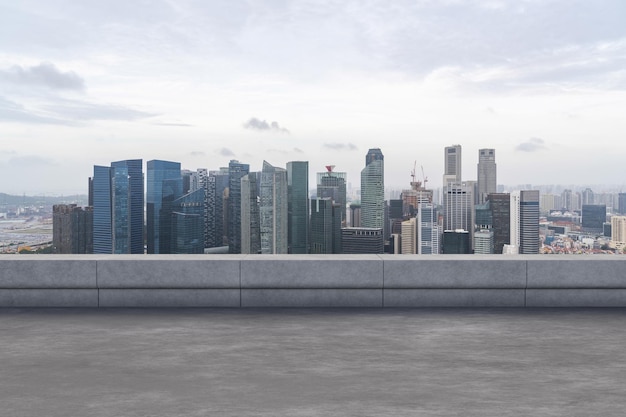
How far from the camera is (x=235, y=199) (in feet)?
282

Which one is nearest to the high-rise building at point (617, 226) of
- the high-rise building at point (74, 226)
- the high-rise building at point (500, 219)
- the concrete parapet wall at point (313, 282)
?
the high-rise building at point (500, 219)

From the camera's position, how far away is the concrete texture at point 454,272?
39.5 feet

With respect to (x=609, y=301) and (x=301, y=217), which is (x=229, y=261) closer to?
(x=609, y=301)

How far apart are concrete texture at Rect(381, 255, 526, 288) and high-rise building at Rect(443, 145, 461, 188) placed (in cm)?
8147

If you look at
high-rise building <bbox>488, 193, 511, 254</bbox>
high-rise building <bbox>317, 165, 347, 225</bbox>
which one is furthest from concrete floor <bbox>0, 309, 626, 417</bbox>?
high-rise building <bbox>317, 165, 347, 225</bbox>

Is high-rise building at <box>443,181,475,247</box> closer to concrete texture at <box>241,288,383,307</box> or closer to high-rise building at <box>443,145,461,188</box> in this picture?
high-rise building at <box>443,145,461,188</box>

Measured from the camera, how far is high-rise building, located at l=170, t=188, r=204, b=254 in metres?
72.7

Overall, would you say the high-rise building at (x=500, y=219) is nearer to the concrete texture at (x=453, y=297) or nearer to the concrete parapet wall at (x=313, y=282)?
the concrete parapet wall at (x=313, y=282)

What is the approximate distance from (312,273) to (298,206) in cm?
7057

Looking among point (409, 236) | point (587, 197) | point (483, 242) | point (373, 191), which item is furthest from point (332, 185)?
point (483, 242)

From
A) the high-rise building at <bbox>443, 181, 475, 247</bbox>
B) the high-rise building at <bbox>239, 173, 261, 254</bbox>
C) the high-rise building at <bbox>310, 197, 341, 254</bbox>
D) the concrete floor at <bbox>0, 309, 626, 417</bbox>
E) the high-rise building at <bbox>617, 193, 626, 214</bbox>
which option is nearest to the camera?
the concrete floor at <bbox>0, 309, 626, 417</bbox>

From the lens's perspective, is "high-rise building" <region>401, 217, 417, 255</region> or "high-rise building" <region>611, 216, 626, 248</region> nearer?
"high-rise building" <region>611, 216, 626, 248</region>

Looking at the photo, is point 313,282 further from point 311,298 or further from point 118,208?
point 118,208

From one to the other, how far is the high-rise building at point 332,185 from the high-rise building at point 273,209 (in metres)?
4.83
